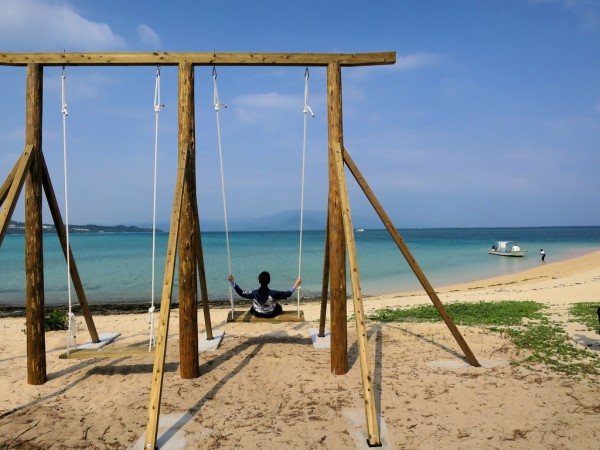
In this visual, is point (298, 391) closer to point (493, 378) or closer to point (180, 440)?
point (180, 440)

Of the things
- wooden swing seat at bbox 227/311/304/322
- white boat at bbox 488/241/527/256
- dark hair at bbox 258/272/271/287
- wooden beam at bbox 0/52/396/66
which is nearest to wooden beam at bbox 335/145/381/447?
wooden beam at bbox 0/52/396/66

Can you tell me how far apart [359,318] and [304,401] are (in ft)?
4.02

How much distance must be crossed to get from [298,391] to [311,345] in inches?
81.0

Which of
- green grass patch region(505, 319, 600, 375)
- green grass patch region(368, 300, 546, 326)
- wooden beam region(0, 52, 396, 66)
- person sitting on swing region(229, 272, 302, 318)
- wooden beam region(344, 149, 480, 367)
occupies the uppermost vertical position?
wooden beam region(0, 52, 396, 66)

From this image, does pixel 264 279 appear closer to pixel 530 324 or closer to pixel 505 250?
pixel 530 324

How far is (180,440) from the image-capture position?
14.0 ft

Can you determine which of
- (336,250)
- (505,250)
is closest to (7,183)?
(336,250)

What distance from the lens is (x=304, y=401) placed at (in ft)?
16.9

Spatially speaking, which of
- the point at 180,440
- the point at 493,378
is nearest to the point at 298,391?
the point at 180,440

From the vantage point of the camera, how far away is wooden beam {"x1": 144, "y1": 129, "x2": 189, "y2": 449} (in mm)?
4140

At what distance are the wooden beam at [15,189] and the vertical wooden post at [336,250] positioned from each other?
4.01 meters

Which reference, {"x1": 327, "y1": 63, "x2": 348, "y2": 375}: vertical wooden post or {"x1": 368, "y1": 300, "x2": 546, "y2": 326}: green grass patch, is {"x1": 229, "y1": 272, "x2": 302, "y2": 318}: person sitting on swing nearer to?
{"x1": 327, "y1": 63, "x2": 348, "y2": 375}: vertical wooden post

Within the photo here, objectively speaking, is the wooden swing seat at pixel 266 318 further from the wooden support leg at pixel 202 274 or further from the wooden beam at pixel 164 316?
the wooden beam at pixel 164 316

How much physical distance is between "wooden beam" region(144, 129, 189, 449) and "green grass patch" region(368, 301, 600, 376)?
499 centimetres
